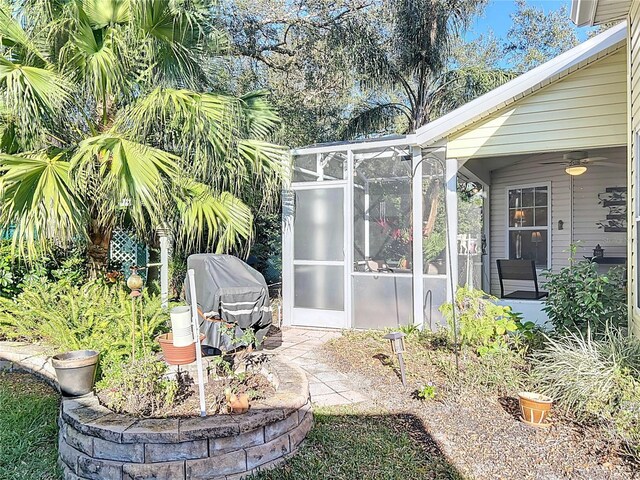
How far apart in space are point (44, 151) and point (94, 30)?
5.01 feet

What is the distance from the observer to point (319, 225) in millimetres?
6820

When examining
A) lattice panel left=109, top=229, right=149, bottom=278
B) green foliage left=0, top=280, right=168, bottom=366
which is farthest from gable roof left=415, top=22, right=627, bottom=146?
lattice panel left=109, top=229, right=149, bottom=278

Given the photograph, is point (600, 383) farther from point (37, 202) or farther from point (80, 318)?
point (37, 202)

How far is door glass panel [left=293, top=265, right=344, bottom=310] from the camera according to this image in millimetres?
6668

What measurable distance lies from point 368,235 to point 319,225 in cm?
80

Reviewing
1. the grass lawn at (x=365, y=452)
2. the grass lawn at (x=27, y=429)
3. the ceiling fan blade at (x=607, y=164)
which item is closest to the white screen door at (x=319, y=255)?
the grass lawn at (x=365, y=452)

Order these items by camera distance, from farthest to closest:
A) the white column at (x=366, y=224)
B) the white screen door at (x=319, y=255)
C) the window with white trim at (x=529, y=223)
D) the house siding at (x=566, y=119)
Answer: the window with white trim at (x=529, y=223)
the white screen door at (x=319, y=255)
the white column at (x=366, y=224)
the house siding at (x=566, y=119)

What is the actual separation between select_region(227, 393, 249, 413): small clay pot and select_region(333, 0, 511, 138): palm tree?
28.6ft

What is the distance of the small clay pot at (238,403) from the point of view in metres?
2.84

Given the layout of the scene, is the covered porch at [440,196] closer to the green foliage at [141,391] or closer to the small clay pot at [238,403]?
the small clay pot at [238,403]

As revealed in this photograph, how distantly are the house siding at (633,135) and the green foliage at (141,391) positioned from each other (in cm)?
392

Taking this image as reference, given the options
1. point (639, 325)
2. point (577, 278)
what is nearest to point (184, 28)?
point (577, 278)

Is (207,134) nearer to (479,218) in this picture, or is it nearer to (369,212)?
(369,212)

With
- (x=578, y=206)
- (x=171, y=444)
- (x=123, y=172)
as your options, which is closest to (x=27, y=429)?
(x=171, y=444)
